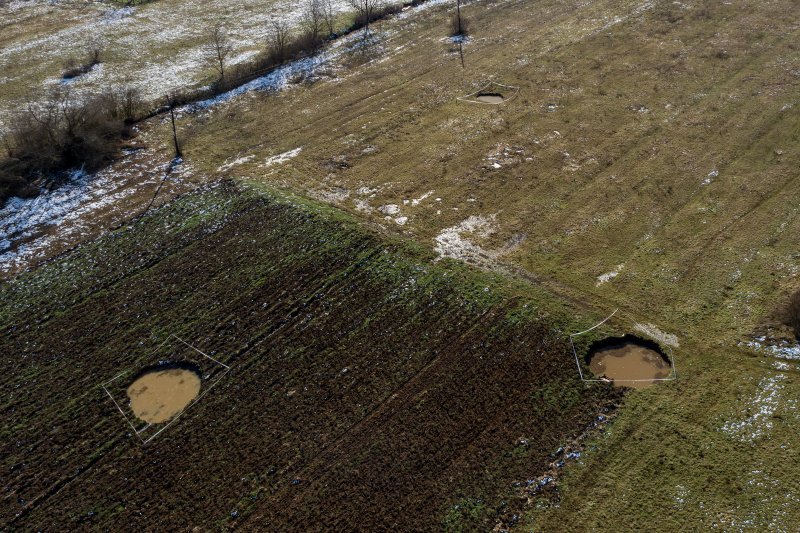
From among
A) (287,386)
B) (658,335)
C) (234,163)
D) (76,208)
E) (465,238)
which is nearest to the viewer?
(287,386)

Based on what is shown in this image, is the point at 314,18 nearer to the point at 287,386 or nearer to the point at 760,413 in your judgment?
the point at 287,386

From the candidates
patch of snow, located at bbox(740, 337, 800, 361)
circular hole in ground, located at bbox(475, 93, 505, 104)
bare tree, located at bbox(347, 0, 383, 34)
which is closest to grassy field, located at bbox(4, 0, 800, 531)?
patch of snow, located at bbox(740, 337, 800, 361)

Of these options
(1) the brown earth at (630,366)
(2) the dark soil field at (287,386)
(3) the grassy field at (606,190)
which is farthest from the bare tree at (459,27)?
(1) the brown earth at (630,366)

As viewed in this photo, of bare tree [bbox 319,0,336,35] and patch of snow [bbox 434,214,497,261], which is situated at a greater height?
bare tree [bbox 319,0,336,35]

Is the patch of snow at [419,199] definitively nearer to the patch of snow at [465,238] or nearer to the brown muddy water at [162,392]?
the patch of snow at [465,238]

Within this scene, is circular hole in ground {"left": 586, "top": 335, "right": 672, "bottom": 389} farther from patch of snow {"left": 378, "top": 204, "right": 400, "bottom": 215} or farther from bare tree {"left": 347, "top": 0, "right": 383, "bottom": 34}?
bare tree {"left": 347, "top": 0, "right": 383, "bottom": 34}

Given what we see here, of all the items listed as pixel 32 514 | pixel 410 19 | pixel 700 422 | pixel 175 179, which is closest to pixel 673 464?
pixel 700 422

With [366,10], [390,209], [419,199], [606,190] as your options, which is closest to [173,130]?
[390,209]
